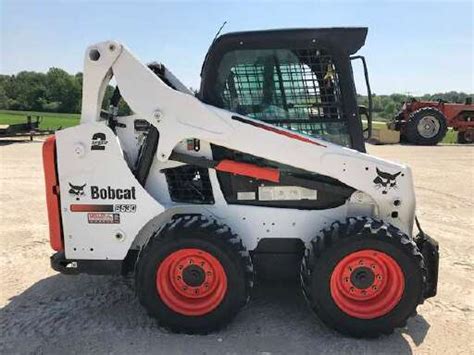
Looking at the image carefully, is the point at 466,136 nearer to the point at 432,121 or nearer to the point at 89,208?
the point at 432,121

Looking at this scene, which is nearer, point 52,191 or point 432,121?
point 52,191

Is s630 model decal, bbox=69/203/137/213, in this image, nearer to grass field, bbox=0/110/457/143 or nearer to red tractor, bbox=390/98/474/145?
grass field, bbox=0/110/457/143

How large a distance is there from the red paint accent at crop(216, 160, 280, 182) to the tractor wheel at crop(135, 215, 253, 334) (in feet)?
1.42

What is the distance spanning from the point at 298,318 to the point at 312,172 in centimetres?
118

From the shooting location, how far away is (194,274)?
12.9 ft

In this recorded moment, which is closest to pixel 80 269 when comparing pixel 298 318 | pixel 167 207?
pixel 167 207

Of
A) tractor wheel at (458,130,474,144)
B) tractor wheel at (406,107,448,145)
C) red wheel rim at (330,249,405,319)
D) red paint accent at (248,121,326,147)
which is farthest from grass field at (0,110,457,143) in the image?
red wheel rim at (330,249,405,319)

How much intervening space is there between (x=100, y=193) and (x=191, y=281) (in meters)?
0.99

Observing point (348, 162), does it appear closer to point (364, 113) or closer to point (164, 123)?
point (364, 113)

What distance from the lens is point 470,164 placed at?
14.1m

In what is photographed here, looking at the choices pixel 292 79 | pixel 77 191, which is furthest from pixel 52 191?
pixel 292 79

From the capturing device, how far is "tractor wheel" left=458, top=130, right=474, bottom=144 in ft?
70.4

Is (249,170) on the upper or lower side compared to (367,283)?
upper

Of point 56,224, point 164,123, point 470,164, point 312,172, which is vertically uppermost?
point 164,123
